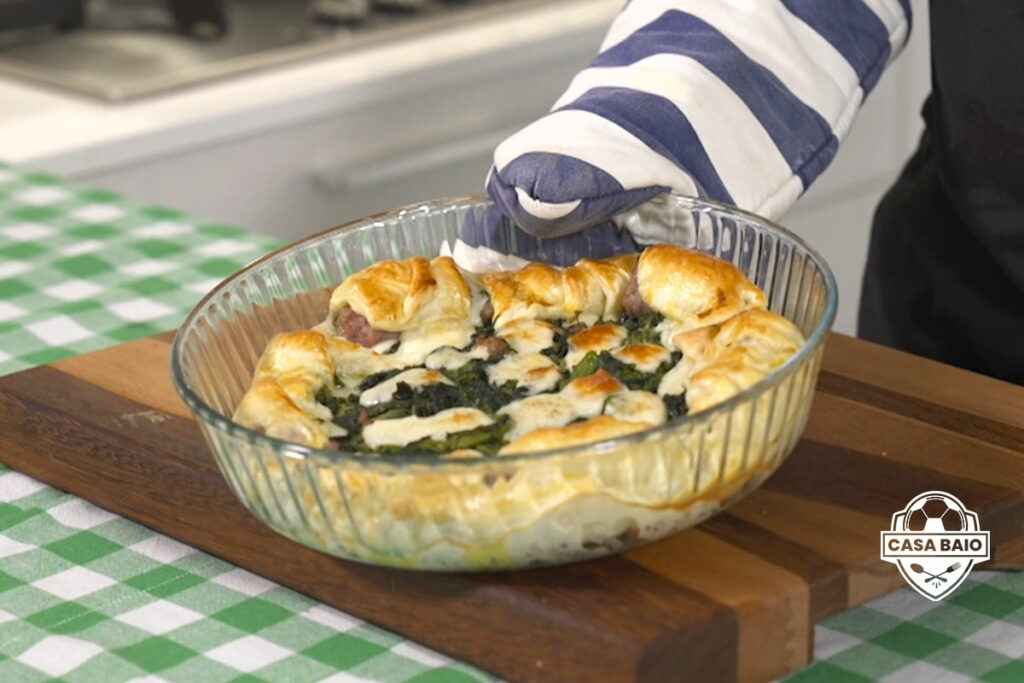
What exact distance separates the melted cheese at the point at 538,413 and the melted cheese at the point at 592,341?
0.16ft

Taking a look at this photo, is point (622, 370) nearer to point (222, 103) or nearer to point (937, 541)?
point (937, 541)

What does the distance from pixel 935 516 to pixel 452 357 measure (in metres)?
0.22

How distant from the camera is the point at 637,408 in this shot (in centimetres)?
68

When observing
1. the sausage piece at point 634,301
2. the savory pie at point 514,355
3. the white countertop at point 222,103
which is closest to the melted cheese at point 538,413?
the savory pie at point 514,355

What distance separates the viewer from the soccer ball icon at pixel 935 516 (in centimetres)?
69

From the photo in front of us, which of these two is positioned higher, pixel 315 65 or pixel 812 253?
pixel 812 253

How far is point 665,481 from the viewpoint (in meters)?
0.62

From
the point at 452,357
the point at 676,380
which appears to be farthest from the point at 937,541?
the point at 452,357

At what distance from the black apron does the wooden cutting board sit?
0.62ft

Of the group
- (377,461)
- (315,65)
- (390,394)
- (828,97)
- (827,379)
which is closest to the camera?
(377,461)

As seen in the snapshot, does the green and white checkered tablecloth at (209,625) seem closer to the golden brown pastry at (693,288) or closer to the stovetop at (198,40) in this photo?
the golden brown pastry at (693,288)

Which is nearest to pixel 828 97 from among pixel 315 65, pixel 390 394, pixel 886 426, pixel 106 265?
pixel 886 426

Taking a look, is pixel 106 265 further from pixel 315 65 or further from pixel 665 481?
pixel 315 65

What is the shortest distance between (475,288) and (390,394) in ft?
0.38
